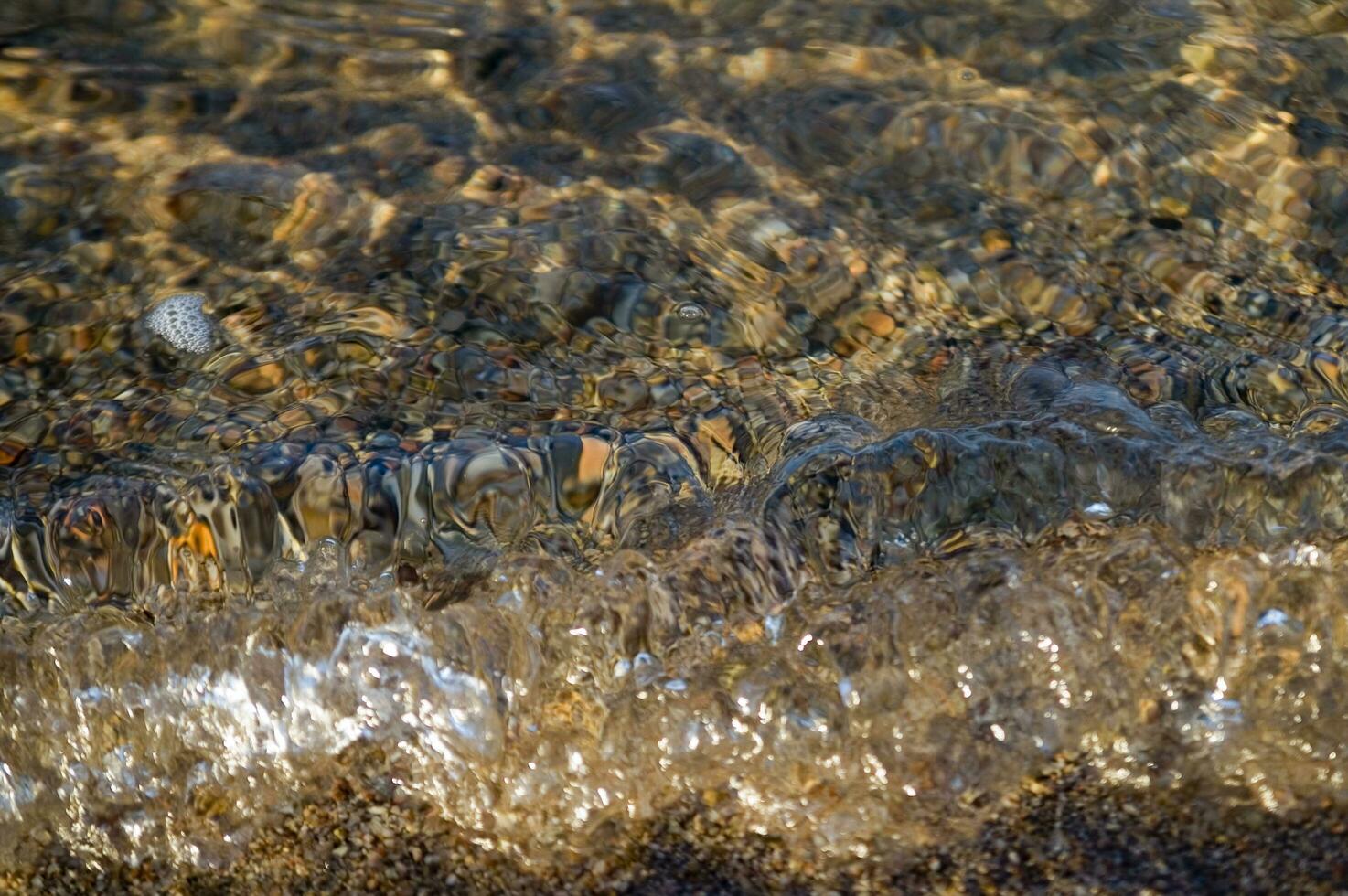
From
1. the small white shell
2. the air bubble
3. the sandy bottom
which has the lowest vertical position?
the sandy bottom

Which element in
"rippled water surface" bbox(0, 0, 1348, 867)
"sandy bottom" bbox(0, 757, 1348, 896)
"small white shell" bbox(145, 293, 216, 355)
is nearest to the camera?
"sandy bottom" bbox(0, 757, 1348, 896)

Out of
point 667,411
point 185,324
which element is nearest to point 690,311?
point 667,411

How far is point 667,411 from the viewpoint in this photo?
2629 millimetres

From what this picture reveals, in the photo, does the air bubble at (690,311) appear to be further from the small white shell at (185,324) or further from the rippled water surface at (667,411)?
the small white shell at (185,324)

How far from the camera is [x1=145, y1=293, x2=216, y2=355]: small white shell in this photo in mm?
2762

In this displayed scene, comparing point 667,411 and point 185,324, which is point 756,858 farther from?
point 185,324

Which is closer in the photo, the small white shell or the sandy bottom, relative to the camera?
the sandy bottom

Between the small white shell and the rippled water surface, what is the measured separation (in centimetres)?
1

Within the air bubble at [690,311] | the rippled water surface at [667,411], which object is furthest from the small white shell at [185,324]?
the air bubble at [690,311]

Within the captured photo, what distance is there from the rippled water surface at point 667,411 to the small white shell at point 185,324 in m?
0.01

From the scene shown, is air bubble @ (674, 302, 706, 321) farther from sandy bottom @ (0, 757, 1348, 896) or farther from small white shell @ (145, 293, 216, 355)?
sandy bottom @ (0, 757, 1348, 896)

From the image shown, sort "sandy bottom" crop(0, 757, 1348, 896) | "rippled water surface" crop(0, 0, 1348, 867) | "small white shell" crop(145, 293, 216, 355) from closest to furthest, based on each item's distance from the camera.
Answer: "sandy bottom" crop(0, 757, 1348, 896) < "rippled water surface" crop(0, 0, 1348, 867) < "small white shell" crop(145, 293, 216, 355)

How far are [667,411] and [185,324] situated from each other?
3.37 ft

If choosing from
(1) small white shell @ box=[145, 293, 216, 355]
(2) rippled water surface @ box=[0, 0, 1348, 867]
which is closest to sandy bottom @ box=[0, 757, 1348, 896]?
(2) rippled water surface @ box=[0, 0, 1348, 867]
